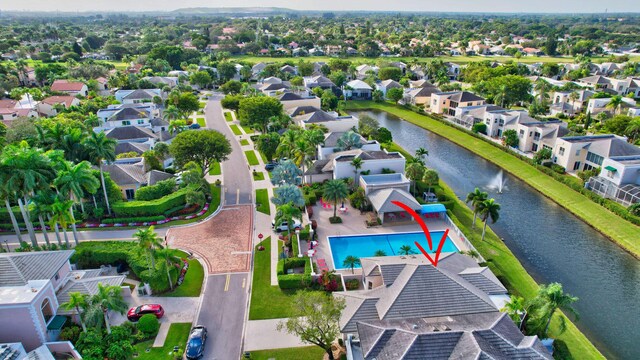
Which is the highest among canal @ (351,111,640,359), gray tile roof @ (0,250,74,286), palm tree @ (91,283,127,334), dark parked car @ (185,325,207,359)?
gray tile roof @ (0,250,74,286)

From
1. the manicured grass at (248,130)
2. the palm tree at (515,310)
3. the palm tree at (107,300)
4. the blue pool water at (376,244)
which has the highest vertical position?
the palm tree at (107,300)

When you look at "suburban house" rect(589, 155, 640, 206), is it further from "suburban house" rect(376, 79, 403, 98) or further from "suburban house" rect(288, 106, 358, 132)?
"suburban house" rect(376, 79, 403, 98)

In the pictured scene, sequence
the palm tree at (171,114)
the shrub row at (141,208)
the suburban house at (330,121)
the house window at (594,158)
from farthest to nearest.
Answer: the palm tree at (171,114) → the suburban house at (330,121) → the house window at (594,158) → the shrub row at (141,208)

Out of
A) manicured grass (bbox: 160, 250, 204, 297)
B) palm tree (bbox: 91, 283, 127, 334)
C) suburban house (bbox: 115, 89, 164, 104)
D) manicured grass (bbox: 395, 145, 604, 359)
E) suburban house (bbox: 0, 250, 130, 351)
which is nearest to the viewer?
suburban house (bbox: 0, 250, 130, 351)

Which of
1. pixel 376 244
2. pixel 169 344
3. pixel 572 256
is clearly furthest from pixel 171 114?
pixel 572 256

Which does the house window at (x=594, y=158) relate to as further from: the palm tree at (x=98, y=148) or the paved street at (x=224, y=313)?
the palm tree at (x=98, y=148)

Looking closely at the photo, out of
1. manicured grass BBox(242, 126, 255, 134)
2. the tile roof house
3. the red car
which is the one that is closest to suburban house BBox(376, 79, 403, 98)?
manicured grass BBox(242, 126, 255, 134)

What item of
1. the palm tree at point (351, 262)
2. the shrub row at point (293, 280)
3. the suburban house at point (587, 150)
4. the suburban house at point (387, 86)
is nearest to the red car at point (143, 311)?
the shrub row at point (293, 280)
